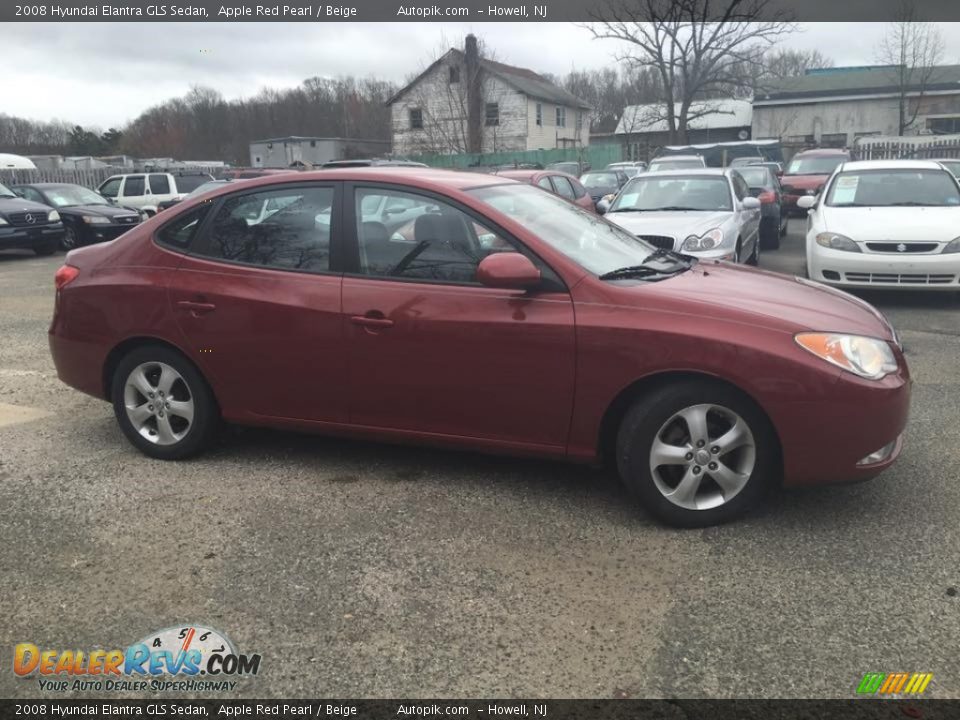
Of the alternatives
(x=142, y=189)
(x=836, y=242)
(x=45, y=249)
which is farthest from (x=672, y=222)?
(x=142, y=189)

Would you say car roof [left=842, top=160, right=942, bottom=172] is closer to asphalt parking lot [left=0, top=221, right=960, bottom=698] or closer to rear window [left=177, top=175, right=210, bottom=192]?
asphalt parking lot [left=0, top=221, right=960, bottom=698]

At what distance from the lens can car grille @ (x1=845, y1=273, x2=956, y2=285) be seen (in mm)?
8188

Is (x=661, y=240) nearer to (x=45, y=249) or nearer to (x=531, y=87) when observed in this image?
(x=45, y=249)

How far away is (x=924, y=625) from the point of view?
2812mm

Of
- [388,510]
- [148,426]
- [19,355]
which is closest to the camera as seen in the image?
[388,510]

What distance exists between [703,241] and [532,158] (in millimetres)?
36312

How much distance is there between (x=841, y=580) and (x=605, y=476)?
4.48 feet

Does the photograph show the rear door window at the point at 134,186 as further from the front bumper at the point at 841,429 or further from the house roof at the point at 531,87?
the front bumper at the point at 841,429

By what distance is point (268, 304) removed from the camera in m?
4.13

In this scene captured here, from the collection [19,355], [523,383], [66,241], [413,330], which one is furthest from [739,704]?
[66,241]

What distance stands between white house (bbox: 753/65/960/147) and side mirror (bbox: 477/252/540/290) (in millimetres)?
51412

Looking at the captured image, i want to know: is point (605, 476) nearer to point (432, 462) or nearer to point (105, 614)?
point (432, 462)

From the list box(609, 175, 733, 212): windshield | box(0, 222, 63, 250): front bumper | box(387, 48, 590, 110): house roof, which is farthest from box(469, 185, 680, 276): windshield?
box(387, 48, 590, 110): house roof

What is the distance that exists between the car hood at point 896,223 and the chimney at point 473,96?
22370 millimetres
